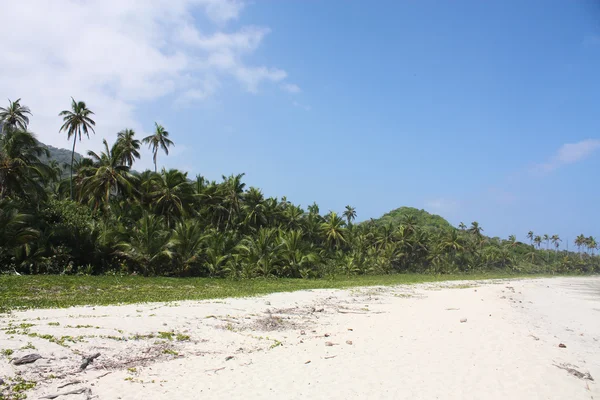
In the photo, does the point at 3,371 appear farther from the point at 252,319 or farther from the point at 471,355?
the point at 471,355

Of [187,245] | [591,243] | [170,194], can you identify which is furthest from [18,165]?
[591,243]

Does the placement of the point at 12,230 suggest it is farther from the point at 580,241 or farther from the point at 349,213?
the point at 580,241

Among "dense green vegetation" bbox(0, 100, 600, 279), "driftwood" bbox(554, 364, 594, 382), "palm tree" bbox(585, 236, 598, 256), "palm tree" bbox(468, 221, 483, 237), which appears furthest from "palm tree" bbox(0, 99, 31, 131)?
"palm tree" bbox(585, 236, 598, 256)

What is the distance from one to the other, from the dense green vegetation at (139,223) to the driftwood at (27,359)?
19.1m

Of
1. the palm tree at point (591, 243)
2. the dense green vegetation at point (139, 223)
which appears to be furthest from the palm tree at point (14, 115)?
the palm tree at point (591, 243)

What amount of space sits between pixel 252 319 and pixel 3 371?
7.14m

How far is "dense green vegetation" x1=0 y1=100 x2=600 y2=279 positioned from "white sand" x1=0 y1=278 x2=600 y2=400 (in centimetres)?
1507

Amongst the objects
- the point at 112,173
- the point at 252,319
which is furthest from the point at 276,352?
the point at 112,173

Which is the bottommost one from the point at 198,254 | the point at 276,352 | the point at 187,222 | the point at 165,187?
the point at 276,352

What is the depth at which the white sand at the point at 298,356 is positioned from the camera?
21.8 ft

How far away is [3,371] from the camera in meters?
6.19

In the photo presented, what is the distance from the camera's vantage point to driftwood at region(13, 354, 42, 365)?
21.4 ft

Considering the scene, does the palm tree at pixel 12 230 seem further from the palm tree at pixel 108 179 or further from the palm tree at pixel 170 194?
the palm tree at pixel 170 194

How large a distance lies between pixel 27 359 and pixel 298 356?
497 cm
